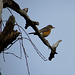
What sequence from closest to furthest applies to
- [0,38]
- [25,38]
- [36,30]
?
[0,38]
[25,38]
[36,30]

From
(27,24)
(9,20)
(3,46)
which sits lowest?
(3,46)

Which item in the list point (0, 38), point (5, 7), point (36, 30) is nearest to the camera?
point (0, 38)

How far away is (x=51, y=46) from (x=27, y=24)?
0.79 feet

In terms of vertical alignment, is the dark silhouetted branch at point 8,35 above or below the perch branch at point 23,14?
below

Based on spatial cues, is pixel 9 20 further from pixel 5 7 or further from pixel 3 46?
pixel 5 7

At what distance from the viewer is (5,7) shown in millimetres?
877

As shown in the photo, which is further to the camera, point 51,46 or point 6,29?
point 51,46

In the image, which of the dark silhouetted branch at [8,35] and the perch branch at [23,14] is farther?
the perch branch at [23,14]

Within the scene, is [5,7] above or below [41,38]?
above

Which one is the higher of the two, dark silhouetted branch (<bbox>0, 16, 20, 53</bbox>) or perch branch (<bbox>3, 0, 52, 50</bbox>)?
perch branch (<bbox>3, 0, 52, 50</bbox>)

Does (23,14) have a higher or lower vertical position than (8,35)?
higher

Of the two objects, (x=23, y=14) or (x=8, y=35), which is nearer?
(x=8, y=35)

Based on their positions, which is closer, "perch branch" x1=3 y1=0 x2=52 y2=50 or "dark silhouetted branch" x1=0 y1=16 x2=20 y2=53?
"dark silhouetted branch" x1=0 y1=16 x2=20 y2=53

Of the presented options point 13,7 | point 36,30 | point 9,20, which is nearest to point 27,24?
point 36,30
